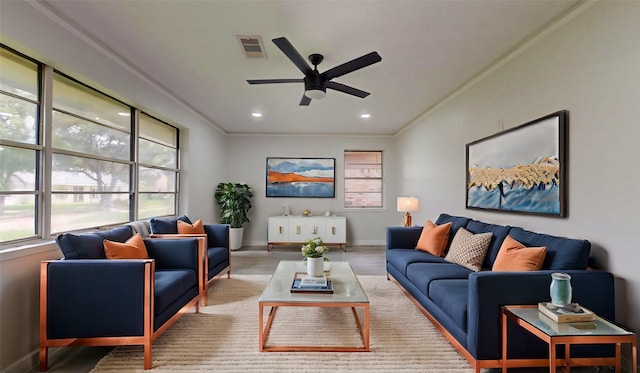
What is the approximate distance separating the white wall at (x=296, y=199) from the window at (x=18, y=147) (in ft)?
14.8

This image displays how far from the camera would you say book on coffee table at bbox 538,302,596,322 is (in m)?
1.61

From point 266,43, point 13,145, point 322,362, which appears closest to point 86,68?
point 13,145

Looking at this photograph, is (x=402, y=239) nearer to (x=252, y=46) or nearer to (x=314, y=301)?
(x=314, y=301)

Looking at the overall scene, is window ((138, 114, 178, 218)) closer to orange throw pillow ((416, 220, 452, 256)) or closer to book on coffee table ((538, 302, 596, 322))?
orange throw pillow ((416, 220, 452, 256))

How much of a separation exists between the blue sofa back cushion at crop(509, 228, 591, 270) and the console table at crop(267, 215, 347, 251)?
14.1 ft

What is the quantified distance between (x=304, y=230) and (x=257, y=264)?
1566 millimetres

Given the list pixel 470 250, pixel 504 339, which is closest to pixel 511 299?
pixel 504 339

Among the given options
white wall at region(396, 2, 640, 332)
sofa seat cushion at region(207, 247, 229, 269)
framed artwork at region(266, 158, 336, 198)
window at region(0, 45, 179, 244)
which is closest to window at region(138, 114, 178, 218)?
window at region(0, 45, 179, 244)

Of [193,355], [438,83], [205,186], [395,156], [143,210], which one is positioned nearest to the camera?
[193,355]

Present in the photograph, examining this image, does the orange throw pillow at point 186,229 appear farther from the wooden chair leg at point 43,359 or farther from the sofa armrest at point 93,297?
the wooden chair leg at point 43,359

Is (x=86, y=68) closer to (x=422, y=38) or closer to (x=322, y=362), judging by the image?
(x=422, y=38)

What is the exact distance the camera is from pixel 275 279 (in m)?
2.82

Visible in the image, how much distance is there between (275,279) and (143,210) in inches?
93.2

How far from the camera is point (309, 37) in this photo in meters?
2.65
